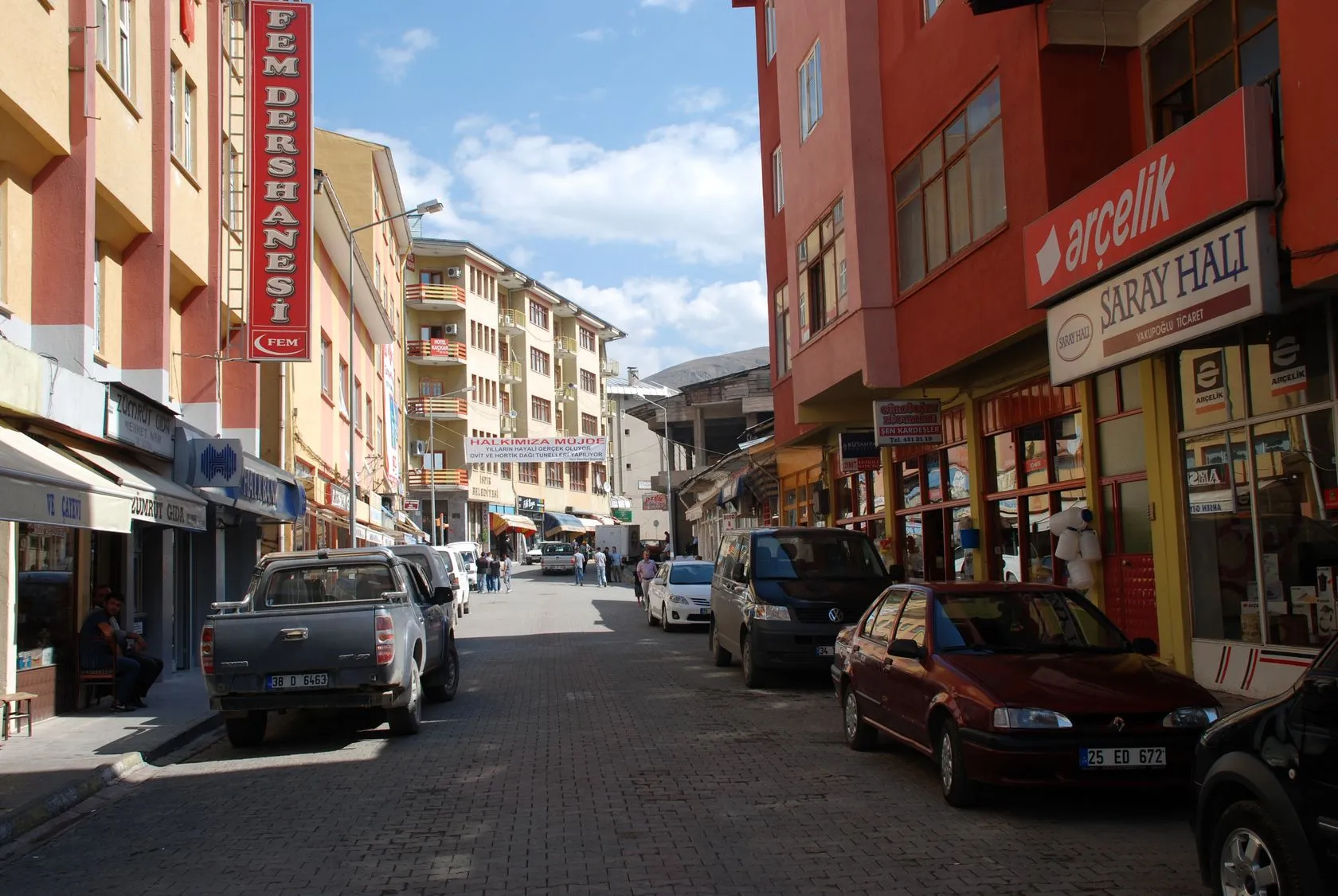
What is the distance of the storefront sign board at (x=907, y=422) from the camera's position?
725 inches

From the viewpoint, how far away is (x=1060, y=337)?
12969 millimetres

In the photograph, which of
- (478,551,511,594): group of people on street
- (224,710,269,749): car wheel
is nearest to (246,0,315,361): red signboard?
(224,710,269,749): car wheel

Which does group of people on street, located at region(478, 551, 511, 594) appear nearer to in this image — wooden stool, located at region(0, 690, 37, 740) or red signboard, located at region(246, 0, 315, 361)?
red signboard, located at region(246, 0, 315, 361)

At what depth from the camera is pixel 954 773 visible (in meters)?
8.20

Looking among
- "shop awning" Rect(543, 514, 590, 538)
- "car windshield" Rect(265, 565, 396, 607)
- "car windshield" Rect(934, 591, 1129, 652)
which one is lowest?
"car windshield" Rect(934, 591, 1129, 652)

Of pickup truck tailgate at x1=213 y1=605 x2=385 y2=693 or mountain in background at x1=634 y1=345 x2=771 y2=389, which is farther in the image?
mountain in background at x1=634 y1=345 x2=771 y2=389

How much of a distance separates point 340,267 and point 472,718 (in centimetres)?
2703

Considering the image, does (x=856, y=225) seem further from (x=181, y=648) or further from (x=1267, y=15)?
(x=181, y=648)

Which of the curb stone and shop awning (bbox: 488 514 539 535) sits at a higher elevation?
shop awning (bbox: 488 514 539 535)

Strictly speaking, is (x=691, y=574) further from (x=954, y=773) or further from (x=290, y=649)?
(x=954, y=773)

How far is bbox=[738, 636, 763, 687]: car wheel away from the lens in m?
15.6

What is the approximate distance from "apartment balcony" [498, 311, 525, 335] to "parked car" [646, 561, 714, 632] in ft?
193

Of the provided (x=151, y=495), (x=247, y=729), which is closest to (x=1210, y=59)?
(x=247, y=729)

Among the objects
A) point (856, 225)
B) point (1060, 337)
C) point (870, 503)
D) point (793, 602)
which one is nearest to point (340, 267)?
point (870, 503)
